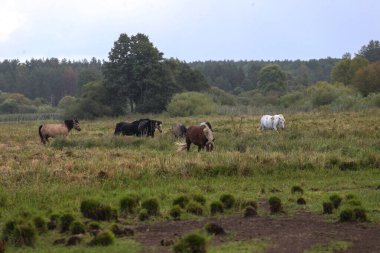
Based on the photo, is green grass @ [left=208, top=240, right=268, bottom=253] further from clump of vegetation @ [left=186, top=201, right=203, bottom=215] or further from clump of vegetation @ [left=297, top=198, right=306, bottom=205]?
clump of vegetation @ [left=297, top=198, right=306, bottom=205]

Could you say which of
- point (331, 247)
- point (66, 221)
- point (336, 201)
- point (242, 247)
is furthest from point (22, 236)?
point (336, 201)

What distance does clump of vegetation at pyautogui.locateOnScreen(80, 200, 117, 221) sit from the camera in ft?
35.2

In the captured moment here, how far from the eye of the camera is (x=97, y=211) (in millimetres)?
10773

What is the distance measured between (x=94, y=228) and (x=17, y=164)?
7846mm

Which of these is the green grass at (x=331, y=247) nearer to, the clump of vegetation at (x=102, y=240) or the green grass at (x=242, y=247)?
the green grass at (x=242, y=247)

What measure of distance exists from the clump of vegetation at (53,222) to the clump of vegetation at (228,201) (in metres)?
3.44

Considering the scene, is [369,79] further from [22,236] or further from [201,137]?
[22,236]

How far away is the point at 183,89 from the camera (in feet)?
248

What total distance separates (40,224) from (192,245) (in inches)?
129

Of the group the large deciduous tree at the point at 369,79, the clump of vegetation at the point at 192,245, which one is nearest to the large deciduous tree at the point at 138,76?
the large deciduous tree at the point at 369,79

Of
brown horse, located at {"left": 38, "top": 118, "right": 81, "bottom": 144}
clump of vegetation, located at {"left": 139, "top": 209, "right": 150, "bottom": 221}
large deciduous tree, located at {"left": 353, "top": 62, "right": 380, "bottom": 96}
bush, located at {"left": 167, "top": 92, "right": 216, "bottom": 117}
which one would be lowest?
clump of vegetation, located at {"left": 139, "top": 209, "right": 150, "bottom": 221}

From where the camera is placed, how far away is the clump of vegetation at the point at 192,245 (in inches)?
317

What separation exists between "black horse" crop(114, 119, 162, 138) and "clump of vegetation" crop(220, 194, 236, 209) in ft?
57.5

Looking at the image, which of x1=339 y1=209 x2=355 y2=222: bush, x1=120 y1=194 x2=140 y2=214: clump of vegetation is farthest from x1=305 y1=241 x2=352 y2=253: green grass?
x1=120 y1=194 x2=140 y2=214: clump of vegetation
